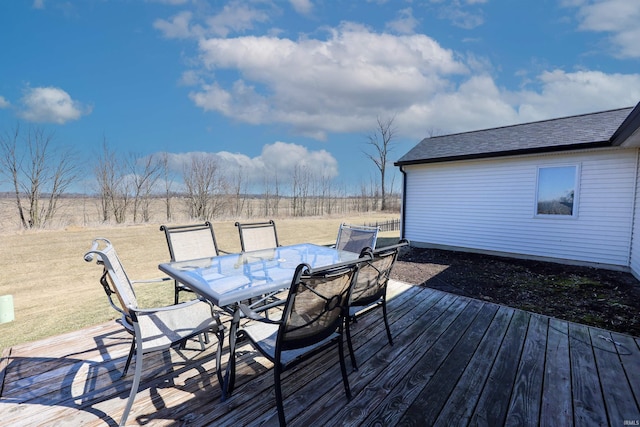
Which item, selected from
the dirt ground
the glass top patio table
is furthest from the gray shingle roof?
the glass top patio table

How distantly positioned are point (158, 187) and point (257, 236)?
15.9 m

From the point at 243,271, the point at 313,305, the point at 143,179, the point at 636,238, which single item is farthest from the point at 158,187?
the point at 636,238

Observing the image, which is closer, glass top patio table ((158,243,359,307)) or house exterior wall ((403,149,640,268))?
glass top patio table ((158,243,359,307))

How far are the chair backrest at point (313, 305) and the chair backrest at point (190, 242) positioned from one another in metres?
2.00

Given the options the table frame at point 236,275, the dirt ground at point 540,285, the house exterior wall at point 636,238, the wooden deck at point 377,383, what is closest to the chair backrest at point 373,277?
the table frame at point 236,275

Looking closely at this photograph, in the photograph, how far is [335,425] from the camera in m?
1.48

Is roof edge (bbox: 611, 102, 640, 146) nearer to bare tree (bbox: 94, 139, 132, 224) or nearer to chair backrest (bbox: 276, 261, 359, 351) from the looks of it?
chair backrest (bbox: 276, 261, 359, 351)

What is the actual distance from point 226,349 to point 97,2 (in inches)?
347

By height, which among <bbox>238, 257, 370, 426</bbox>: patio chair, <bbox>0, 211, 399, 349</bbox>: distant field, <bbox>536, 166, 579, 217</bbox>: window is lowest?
<bbox>0, 211, 399, 349</bbox>: distant field

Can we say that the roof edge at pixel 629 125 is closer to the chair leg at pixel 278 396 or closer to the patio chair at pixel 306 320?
the patio chair at pixel 306 320

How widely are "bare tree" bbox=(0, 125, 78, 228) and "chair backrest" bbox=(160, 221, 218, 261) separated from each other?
13.8 metres

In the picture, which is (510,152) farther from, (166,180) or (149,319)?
(166,180)

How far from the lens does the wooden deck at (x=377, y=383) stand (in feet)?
5.07

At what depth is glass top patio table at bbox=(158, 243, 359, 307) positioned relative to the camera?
182cm
